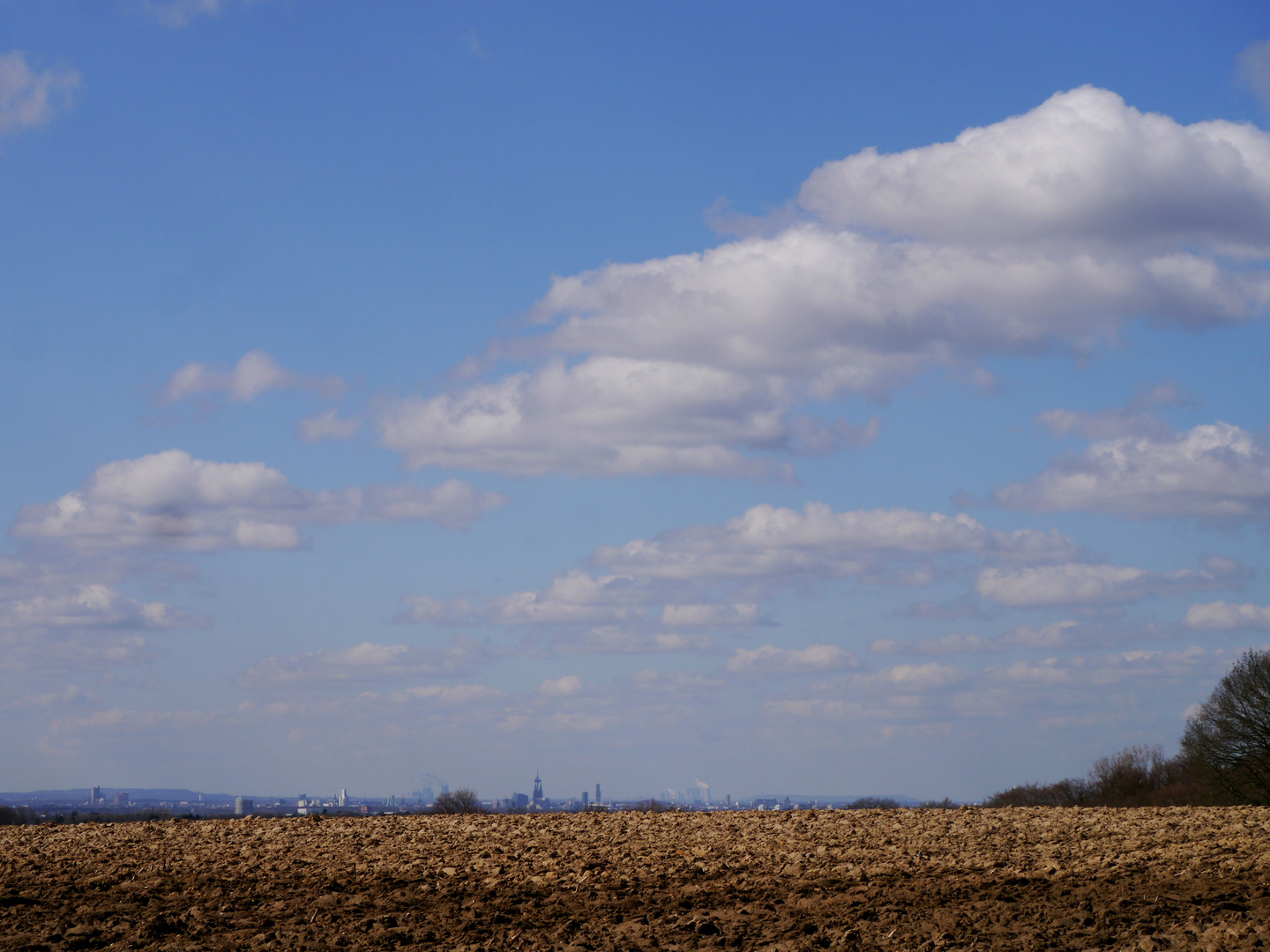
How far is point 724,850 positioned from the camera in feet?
63.2

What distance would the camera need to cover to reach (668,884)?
17.0 metres

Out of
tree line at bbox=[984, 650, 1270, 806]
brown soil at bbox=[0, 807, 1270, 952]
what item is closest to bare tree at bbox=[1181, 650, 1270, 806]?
tree line at bbox=[984, 650, 1270, 806]

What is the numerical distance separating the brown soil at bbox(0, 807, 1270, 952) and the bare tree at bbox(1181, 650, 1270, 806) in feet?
95.0

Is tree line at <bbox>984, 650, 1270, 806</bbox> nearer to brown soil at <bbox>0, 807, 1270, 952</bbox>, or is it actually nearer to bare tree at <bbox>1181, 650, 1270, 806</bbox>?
bare tree at <bbox>1181, 650, 1270, 806</bbox>

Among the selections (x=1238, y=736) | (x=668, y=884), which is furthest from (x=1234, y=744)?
(x=668, y=884)

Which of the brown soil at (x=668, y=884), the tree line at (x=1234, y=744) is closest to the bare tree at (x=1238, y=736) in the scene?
the tree line at (x=1234, y=744)

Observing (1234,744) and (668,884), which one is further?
(1234,744)

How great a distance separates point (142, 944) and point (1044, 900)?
1121 centimetres

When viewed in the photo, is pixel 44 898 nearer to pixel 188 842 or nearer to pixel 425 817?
pixel 188 842

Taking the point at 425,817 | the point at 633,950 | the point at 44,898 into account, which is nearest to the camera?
the point at 633,950

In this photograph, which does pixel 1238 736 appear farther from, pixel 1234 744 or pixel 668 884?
pixel 668 884

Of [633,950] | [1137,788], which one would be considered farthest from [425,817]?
[1137,788]

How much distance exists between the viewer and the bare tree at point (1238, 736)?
47.5 meters

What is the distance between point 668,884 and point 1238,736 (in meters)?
41.7
